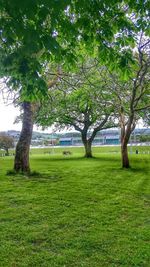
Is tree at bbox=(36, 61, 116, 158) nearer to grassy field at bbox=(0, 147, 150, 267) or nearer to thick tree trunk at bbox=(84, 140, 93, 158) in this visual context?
thick tree trunk at bbox=(84, 140, 93, 158)

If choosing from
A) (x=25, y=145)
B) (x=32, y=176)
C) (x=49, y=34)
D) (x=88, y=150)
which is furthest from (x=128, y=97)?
(x=49, y=34)

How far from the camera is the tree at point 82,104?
1315 centimetres

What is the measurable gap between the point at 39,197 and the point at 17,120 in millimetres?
19113

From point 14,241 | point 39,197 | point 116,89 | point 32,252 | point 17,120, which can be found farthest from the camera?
point 17,120

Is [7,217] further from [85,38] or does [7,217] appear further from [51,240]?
[85,38]

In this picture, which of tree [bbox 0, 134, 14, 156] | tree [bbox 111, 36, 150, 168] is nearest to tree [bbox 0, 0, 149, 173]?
tree [bbox 111, 36, 150, 168]

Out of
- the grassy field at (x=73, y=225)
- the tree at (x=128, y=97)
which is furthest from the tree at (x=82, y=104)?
the grassy field at (x=73, y=225)

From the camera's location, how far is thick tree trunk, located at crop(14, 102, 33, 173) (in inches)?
427

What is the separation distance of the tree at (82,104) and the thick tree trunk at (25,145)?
68cm

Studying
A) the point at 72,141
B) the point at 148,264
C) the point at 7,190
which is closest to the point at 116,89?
the point at 7,190

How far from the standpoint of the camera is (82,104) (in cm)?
1759

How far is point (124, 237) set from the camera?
14.8 ft

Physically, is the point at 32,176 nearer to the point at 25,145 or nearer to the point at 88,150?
the point at 25,145

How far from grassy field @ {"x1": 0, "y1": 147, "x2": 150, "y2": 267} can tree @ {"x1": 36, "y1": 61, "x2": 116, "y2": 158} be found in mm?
4329
